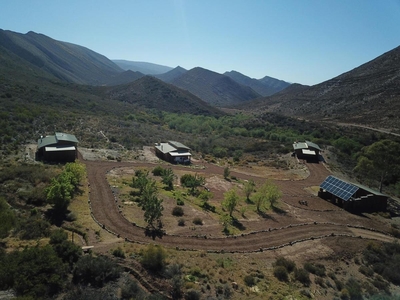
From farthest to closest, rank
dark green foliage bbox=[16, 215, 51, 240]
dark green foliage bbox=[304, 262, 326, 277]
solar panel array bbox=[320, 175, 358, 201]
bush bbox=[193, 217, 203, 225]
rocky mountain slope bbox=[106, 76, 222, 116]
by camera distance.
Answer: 1. rocky mountain slope bbox=[106, 76, 222, 116]
2. solar panel array bbox=[320, 175, 358, 201]
3. bush bbox=[193, 217, 203, 225]
4. dark green foliage bbox=[304, 262, 326, 277]
5. dark green foliage bbox=[16, 215, 51, 240]

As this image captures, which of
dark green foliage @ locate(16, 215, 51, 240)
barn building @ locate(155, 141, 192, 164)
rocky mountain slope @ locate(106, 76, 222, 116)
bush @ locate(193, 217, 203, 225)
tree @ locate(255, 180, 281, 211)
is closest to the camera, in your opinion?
dark green foliage @ locate(16, 215, 51, 240)

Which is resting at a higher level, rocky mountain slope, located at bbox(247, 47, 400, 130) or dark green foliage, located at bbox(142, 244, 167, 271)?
rocky mountain slope, located at bbox(247, 47, 400, 130)

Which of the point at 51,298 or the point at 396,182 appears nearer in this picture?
the point at 51,298

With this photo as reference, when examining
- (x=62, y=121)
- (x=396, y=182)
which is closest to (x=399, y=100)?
(x=396, y=182)

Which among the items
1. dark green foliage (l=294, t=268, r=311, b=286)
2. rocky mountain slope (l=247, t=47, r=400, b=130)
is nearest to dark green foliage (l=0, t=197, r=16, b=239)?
dark green foliage (l=294, t=268, r=311, b=286)

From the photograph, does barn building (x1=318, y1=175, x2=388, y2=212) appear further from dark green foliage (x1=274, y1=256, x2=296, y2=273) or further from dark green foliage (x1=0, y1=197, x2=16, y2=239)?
dark green foliage (x1=0, y1=197, x2=16, y2=239)

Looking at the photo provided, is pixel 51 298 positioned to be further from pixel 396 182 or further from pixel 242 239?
pixel 396 182

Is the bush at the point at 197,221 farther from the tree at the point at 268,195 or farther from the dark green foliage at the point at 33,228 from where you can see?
the dark green foliage at the point at 33,228
